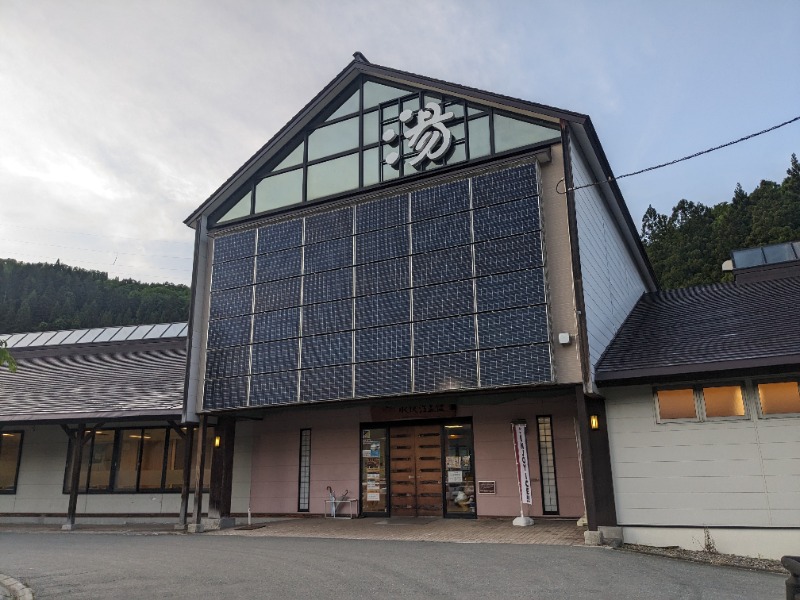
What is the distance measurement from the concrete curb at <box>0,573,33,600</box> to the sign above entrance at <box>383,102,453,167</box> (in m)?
10.8

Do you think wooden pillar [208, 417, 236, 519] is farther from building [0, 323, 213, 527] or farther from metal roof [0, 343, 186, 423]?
metal roof [0, 343, 186, 423]

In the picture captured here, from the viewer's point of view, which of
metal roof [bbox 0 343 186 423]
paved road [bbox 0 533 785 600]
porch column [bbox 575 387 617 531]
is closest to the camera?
paved road [bbox 0 533 785 600]

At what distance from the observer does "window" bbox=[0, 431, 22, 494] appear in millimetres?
19000

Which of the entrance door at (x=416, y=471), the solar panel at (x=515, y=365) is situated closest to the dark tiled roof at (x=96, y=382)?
the entrance door at (x=416, y=471)

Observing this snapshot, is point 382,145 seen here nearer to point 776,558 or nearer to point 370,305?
point 370,305

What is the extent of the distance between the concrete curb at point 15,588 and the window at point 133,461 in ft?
30.0

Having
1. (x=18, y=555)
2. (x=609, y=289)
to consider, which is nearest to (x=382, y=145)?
(x=609, y=289)

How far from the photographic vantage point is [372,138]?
15211 mm

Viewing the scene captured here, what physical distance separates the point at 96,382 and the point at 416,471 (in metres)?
10.9

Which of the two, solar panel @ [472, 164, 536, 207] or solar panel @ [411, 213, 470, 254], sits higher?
solar panel @ [472, 164, 536, 207]

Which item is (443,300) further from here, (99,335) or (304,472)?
(99,335)

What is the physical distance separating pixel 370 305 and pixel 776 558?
8.88 meters

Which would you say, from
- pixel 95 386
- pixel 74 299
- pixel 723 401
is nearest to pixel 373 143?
pixel 723 401

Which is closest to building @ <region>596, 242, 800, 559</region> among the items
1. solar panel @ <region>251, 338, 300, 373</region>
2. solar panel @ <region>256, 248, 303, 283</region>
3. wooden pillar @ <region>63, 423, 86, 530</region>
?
solar panel @ <region>251, 338, 300, 373</region>
